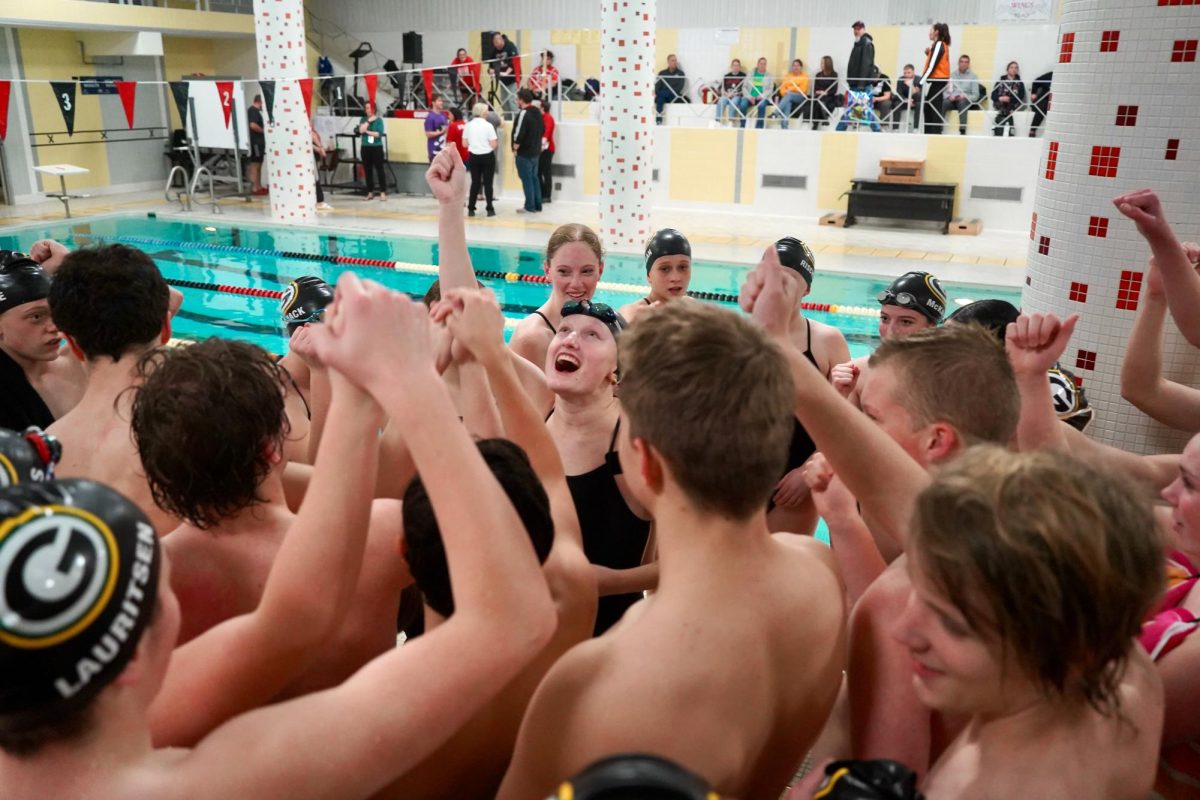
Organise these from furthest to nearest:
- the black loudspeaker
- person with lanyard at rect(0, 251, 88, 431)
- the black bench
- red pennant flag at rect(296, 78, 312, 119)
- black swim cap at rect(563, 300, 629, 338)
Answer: the black loudspeaker
the black bench
red pennant flag at rect(296, 78, 312, 119)
person with lanyard at rect(0, 251, 88, 431)
black swim cap at rect(563, 300, 629, 338)

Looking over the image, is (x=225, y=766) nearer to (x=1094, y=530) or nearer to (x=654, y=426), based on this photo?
(x=654, y=426)

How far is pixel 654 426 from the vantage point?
49.1 inches

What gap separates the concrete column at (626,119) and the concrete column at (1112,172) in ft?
23.9

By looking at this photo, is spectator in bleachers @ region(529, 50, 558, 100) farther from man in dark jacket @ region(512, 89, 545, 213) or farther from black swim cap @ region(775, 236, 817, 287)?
black swim cap @ region(775, 236, 817, 287)

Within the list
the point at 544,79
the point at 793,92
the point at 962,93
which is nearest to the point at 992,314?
the point at 962,93

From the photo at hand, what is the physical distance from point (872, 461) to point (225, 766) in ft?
3.56

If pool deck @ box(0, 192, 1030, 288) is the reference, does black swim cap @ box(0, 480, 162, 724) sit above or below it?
above

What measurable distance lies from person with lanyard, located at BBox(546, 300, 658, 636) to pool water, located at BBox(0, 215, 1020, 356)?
5.36 metres

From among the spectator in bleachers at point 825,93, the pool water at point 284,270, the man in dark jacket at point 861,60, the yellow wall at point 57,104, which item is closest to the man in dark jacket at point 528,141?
the pool water at point 284,270

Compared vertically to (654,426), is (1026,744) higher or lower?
lower

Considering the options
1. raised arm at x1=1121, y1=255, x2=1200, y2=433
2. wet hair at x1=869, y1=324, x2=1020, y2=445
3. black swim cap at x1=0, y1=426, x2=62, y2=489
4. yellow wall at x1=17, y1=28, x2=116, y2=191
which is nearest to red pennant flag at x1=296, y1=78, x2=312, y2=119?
yellow wall at x1=17, y1=28, x2=116, y2=191

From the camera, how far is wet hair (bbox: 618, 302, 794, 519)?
1212mm

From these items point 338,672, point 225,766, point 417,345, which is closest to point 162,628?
point 225,766

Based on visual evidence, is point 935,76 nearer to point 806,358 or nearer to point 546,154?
point 546,154
